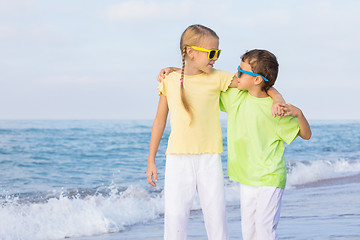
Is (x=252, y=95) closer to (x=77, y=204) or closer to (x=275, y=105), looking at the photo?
(x=275, y=105)

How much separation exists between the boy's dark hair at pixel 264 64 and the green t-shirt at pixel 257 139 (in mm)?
134

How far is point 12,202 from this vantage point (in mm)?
8203

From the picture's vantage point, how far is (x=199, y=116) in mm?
2998

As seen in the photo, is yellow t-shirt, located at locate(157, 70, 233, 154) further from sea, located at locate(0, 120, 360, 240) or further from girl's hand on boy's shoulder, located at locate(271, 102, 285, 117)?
sea, located at locate(0, 120, 360, 240)

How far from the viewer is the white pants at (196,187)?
296cm

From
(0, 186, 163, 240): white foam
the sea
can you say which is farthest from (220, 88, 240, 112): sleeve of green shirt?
(0, 186, 163, 240): white foam

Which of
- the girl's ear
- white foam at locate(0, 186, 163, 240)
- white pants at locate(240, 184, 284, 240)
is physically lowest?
white foam at locate(0, 186, 163, 240)

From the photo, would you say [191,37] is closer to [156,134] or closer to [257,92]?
[257,92]

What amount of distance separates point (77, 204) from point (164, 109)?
4557mm

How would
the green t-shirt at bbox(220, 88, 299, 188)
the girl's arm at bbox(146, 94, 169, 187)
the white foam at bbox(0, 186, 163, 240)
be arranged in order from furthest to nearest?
the white foam at bbox(0, 186, 163, 240) < the girl's arm at bbox(146, 94, 169, 187) < the green t-shirt at bbox(220, 88, 299, 188)

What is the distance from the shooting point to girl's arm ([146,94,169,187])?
3109mm

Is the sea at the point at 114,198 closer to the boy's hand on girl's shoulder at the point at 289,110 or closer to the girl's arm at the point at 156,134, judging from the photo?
the girl's arm at the point at 156,134

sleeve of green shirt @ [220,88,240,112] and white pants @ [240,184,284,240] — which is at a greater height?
sleeve of green shirt @ [220,88,240,112]

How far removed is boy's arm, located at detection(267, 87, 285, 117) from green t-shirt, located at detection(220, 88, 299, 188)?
0.04 m
